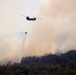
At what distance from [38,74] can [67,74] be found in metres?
19.8

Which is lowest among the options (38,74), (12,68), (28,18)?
(12,68)

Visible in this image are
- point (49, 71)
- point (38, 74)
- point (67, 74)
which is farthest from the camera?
point (49, 71)

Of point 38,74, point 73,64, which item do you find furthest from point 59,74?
point 73,64

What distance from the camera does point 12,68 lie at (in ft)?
640

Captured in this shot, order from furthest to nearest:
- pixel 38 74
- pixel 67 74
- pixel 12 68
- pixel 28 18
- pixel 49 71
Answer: pixel 12 68
pixel 49 71
pixel 38 74
pixel 67 74
pixel 28 18

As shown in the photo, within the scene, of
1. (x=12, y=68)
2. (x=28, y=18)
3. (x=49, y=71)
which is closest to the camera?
(x=28, y=18)

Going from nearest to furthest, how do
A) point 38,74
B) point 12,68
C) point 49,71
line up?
point 38,74, point 49,71, point 12,68

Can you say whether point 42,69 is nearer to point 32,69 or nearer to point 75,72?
point 32,69

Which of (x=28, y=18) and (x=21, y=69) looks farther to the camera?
(x=21, y=69)

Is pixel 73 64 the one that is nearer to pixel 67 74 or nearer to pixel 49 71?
pixel 49 71

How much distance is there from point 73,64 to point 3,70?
51872mm

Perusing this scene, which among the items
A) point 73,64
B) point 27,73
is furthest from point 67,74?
point 73,64

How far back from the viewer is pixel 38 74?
166750 mm

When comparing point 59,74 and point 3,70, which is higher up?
point 59,74
